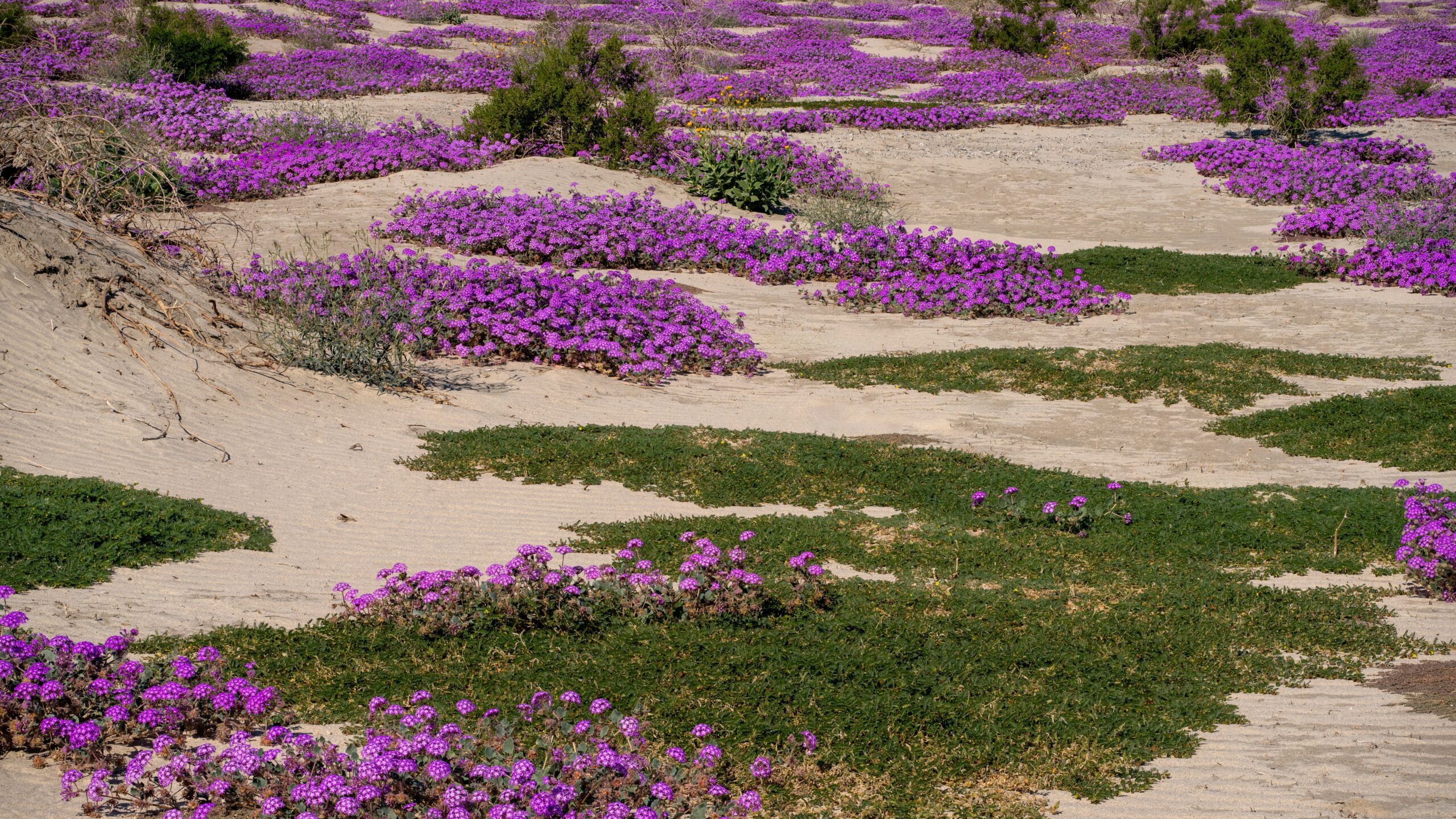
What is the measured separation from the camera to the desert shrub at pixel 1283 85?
2762 centimetres

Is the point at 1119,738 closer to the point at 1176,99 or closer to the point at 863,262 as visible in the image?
the point at 863,262

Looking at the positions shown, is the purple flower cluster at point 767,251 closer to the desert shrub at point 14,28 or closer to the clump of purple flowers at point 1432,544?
the clump of purple flowers at point 1432,544

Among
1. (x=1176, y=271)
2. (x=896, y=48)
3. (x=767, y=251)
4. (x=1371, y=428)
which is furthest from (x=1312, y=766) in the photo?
(x=896, y=48)

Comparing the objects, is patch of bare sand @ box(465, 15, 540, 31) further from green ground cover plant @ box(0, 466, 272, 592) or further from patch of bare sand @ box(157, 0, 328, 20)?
green ground cover plant @ box(0, 466, 272, 592)

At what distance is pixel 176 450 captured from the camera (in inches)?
365

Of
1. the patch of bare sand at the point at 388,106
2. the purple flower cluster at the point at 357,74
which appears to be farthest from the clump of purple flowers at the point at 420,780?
the purple flower cluster at the point at 357,74

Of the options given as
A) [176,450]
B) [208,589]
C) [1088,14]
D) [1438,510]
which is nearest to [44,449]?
[176,450]

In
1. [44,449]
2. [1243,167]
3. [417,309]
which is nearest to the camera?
[44,449]

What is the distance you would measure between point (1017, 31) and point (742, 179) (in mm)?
24788

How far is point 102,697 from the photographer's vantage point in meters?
4.94

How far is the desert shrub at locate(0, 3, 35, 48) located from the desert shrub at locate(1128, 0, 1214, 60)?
3367 centimetres

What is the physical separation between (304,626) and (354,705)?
3.96ft

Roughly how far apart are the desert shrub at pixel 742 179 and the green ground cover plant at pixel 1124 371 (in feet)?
24.5

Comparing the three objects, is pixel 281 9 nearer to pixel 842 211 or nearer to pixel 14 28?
pixel 14 28
